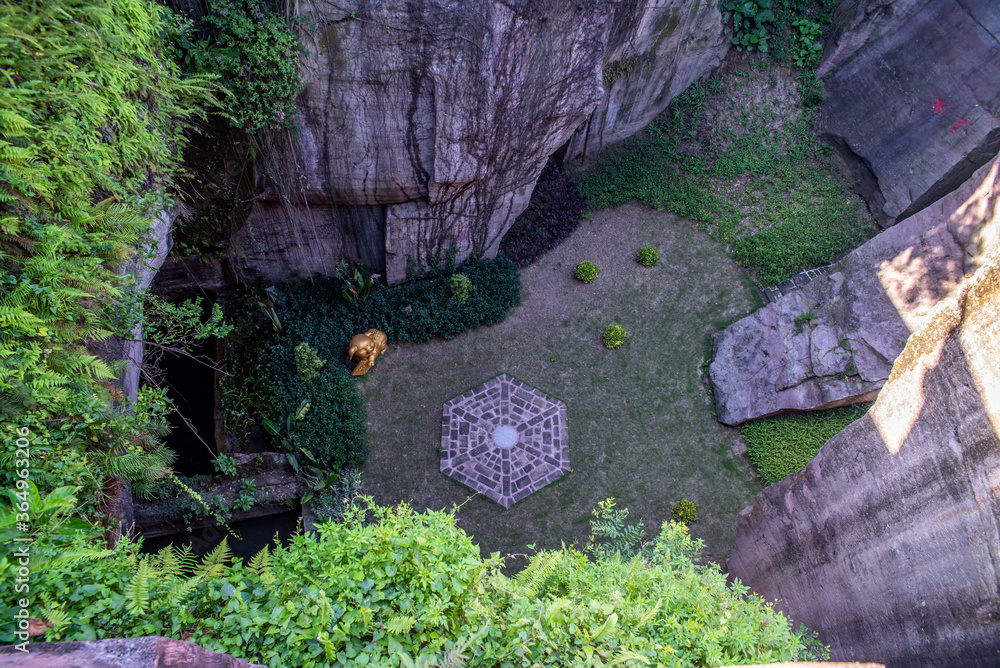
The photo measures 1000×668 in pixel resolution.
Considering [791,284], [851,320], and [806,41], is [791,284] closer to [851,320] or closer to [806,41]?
[851,320]

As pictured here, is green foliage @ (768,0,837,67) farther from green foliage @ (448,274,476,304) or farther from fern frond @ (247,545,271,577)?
fern frond @ (247,545,271,577)

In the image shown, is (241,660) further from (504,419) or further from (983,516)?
(504,419)

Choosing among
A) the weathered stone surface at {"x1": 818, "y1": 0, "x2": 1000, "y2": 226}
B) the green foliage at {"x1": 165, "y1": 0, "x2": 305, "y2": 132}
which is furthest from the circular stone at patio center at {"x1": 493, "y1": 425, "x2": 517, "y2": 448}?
the weathered stone surface at {"x1": 818, "y1": 0, "x2": 1000, "y2": 226}

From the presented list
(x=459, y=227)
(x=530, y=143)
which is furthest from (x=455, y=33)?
(x=459, y=227)

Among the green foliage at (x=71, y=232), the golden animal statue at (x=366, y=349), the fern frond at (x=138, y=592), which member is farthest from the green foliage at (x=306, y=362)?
the fern frond at (x=138, y=592)

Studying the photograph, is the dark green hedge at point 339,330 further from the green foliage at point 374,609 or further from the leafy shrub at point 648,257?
the green foliage at point 374,609

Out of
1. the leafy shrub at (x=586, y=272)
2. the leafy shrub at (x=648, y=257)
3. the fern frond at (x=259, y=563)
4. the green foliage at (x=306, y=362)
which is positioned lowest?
the fern frond at (x=259, y=563)

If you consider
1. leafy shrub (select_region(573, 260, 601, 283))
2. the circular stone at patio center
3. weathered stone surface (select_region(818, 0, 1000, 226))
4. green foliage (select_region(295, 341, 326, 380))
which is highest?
weathered stone surface (select_region(818, 0, 1000, 226))
